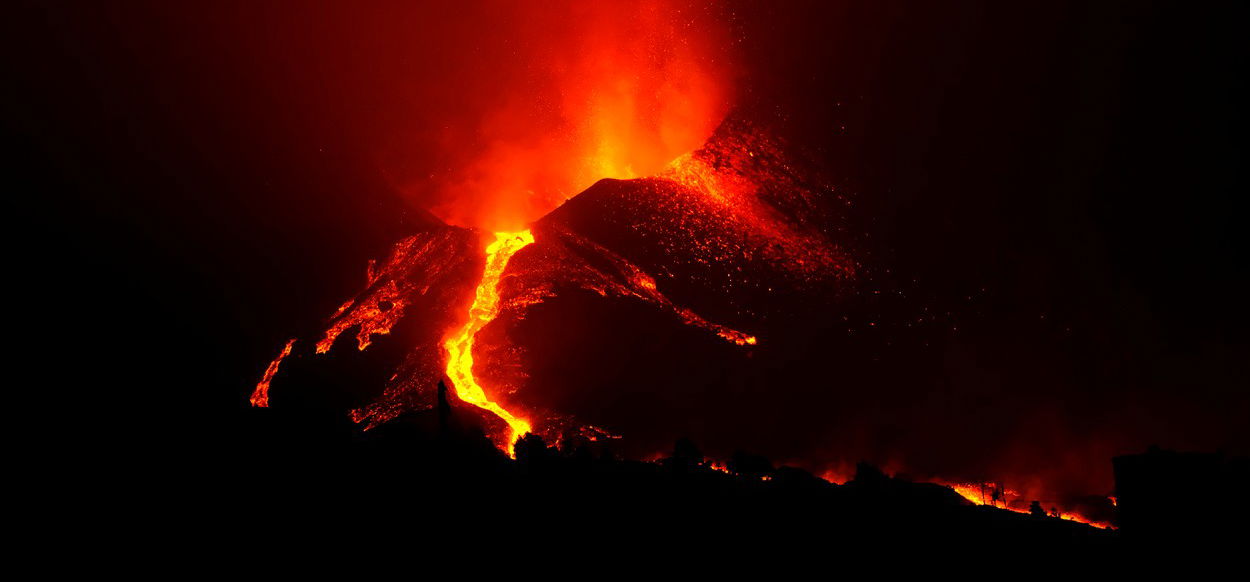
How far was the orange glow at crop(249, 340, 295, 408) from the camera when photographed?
25.5 meters

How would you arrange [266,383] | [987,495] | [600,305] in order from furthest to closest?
1. [987,495]
2. [600,305]
3. [266,383]

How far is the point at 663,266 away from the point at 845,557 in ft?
44.6

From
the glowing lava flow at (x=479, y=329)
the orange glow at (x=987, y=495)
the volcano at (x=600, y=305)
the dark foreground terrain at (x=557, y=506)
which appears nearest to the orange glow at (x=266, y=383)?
the volcano at (x=600, y=305)

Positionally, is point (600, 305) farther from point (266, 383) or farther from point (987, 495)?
point (987, 495)

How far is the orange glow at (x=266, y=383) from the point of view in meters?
25.5

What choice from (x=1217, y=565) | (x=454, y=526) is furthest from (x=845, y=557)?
(x=454, y=526)

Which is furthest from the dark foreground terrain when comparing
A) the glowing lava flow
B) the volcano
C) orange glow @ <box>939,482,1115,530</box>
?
orange glow @ <box>939,482,1115,530</box>

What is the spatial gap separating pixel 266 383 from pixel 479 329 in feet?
21.2

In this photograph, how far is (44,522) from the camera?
43.9 feet

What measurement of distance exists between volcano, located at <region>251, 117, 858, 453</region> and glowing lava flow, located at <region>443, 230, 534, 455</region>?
45mm

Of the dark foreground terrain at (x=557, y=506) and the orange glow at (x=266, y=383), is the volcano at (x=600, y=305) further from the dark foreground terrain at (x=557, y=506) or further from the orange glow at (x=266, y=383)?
the dark foreground terrain at (x=557, y=506)

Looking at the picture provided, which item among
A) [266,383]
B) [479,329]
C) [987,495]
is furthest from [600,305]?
[987,495]

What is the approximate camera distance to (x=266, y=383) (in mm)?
25844

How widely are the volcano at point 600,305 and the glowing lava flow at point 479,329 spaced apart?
0.04 meters
